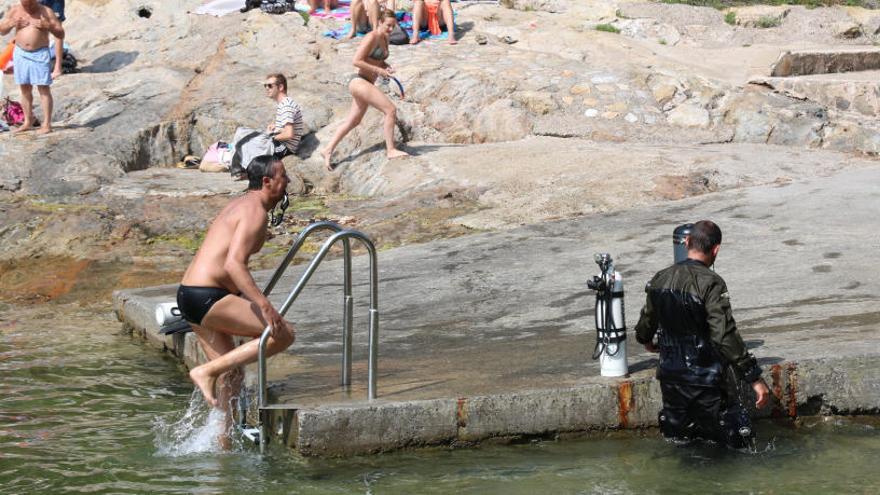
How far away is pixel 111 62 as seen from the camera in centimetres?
1858

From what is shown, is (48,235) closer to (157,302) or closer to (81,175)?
(81,175)

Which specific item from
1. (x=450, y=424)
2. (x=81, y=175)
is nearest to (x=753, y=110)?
(x=81, y=175)

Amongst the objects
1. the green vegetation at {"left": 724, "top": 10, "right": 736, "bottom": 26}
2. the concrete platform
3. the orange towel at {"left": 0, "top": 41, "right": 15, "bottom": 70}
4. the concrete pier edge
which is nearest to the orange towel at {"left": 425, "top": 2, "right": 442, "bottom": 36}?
the green vegetation at {"left": 724, "top": 10, "right": 736, "bottom": 26}

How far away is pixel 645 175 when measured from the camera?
12688 mm

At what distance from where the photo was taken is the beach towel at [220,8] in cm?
1919

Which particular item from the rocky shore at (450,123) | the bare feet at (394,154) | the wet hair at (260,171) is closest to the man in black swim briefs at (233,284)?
the wet hair at (260,171)

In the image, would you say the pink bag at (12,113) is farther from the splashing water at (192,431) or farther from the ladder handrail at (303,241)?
the ladder handrail at (303,241)

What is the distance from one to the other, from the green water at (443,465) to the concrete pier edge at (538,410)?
77 mm

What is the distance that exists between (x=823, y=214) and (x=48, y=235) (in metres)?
7.83

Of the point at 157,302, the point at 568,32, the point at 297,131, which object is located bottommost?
the point at 157,302

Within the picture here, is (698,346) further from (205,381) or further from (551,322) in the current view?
(205,381)

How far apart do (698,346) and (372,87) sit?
8644mm

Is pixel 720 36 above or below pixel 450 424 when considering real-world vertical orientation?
above

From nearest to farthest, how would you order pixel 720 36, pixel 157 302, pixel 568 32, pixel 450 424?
pixel 450 424 < pixel 157 302 < pixel 568 32 < pixel 720 36
